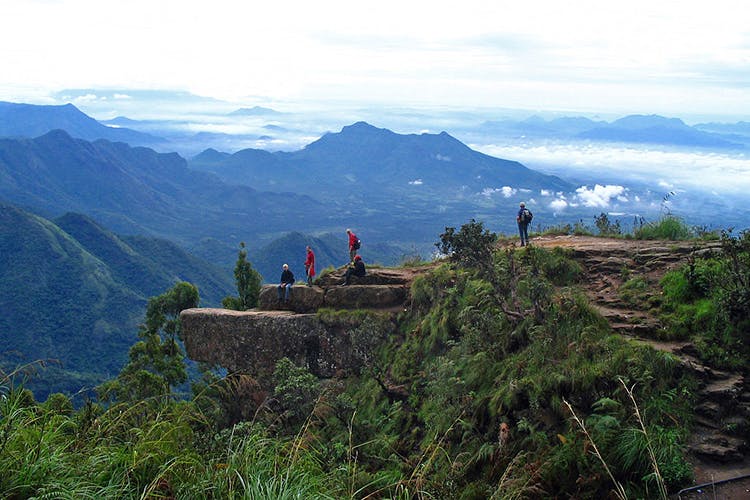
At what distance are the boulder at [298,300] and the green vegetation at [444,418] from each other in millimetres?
942

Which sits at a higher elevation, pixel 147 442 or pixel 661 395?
pixel 147 442

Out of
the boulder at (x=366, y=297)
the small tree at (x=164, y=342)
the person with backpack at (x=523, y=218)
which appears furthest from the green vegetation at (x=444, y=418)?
the small tree at (x=164, y=342)

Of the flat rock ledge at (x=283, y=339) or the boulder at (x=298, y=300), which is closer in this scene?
the flat rock ledge at (x=283, y=339)

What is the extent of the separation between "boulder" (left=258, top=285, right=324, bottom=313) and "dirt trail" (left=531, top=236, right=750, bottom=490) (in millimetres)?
6530

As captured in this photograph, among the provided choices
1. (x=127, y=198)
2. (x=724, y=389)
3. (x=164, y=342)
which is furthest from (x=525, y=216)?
(x=127, y=198)

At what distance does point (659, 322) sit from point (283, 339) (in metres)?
9.73

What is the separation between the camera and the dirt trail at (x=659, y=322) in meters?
6.19

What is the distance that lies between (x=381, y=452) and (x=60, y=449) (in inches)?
242

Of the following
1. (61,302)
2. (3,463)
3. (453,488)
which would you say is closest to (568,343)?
(453,488)

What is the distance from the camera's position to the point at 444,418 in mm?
9180

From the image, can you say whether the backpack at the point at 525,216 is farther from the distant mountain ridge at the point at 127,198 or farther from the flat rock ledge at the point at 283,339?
the distant mountain ridge at the point at 127,198

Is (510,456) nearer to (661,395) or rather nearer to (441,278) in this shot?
(661,395)

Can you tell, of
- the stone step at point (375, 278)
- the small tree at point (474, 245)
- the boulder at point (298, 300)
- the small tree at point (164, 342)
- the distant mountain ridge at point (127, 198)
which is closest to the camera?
the small tree at point (474, 245)

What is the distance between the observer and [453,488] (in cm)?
549
